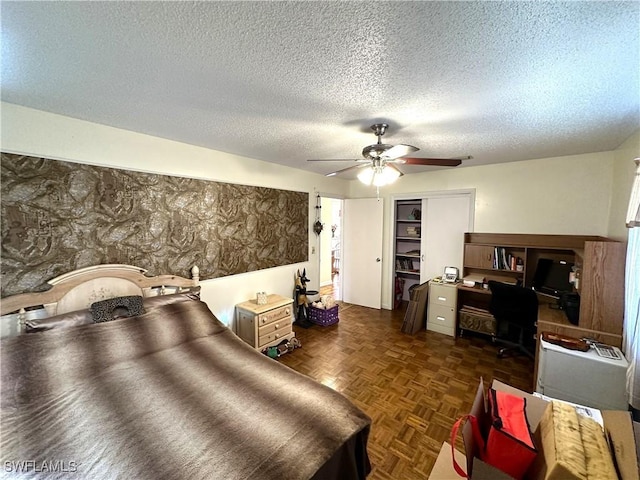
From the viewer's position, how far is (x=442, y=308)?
11.3ft

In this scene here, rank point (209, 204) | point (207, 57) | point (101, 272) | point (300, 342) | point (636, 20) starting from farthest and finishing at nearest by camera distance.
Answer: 1. point (300, 342)
2. point (209, 204)
3. point (101, 272)
4. point (207, 57)
5. point (636, 20)

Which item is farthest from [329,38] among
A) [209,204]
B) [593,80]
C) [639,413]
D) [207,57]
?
[639,413]

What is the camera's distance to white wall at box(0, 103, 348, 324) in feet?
5.80

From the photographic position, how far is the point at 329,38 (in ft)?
3.51

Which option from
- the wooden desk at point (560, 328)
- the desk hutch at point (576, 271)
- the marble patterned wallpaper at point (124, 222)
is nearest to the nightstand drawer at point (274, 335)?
the marble patterned wallpaper at point (124, 222)

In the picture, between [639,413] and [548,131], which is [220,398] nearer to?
[639,413]

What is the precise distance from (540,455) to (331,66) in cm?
174

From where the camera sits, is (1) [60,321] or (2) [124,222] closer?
(1) [60,321]

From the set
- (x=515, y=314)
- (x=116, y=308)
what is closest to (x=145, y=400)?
(x=116, y=308)

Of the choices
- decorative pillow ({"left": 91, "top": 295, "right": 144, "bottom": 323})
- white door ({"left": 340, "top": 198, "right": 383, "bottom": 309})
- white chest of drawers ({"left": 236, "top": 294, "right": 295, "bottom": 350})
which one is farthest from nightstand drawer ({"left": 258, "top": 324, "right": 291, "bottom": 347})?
white door ({"left": 340, "top": 198, "right": 383, "bottom": 309})

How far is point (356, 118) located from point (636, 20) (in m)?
1.31

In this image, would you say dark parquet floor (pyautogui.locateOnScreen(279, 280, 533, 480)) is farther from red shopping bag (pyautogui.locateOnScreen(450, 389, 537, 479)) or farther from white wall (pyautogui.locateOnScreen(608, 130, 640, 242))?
white wall (pyautogui.locateOnScreen(608, 130, 640, 242))

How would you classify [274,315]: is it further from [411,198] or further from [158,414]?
[411,198]

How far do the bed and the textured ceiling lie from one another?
1.40m
